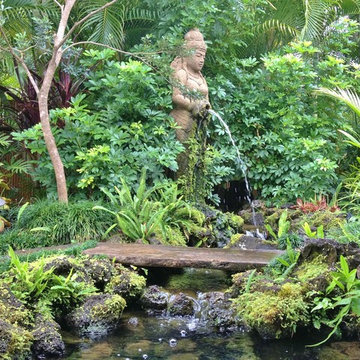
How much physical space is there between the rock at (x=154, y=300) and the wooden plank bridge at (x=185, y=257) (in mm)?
451

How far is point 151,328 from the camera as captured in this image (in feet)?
17.0

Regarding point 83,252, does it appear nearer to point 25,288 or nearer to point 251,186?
point 25,288

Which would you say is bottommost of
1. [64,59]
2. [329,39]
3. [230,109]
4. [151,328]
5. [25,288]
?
[151,328]

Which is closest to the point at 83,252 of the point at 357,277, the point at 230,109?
the point at 357,277

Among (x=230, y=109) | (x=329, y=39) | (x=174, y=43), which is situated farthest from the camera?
(x=329, y=39)

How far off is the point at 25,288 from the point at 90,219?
253 centimetres

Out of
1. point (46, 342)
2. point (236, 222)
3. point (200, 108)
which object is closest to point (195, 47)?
point (200, 108)

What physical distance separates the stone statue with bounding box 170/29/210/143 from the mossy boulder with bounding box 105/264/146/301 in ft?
12.7

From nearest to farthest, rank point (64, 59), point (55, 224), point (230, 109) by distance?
point (55, 224) < point (64, 59) < point (230, 109)

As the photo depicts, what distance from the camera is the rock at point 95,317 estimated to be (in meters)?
4.95

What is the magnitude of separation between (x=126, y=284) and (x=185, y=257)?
2.87 ft

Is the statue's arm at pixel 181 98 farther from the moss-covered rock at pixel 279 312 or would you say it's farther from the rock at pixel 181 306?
the moss-covered rock at pixel 279 312

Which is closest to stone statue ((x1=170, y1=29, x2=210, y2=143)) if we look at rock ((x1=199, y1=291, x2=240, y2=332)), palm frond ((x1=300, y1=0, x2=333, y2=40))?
palm frond ((x1=300, y1=0, x2=333, y2=40))

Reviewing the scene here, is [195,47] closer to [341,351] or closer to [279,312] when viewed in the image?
[279,312]
